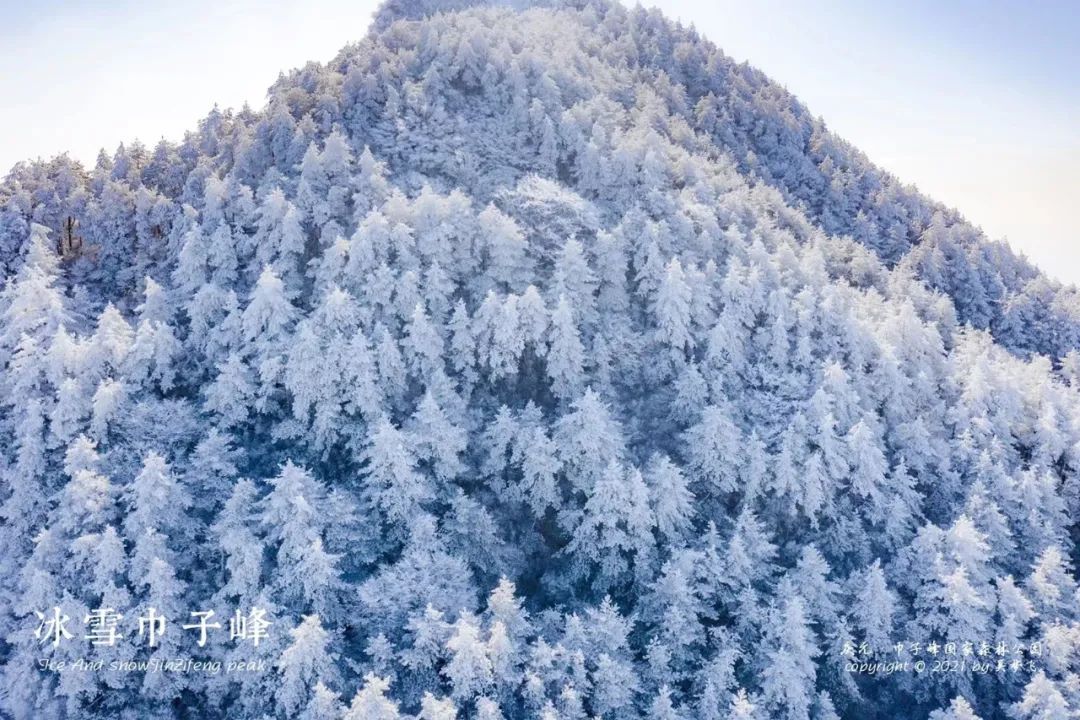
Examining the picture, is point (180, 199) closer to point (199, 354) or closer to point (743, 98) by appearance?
point (199, 354)

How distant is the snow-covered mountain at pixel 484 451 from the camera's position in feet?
115

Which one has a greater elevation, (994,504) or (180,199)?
(994,504)

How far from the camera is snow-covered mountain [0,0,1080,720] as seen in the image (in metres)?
35.0

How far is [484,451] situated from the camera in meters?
44.8

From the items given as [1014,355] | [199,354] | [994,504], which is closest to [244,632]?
[199,354]

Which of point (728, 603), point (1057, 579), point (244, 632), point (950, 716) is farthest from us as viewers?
point (1057, 579)

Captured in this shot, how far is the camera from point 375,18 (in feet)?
314

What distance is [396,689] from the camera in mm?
34125

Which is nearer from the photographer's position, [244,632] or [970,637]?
[244,632]

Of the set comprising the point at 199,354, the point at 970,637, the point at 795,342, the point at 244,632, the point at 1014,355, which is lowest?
the point at 244,632

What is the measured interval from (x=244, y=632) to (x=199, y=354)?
19.2m

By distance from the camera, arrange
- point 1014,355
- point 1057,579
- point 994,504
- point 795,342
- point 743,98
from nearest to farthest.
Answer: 1. point 1057,579
2. point 994,504
3. point 795,342
4. point 1014,355
5. point 743,98

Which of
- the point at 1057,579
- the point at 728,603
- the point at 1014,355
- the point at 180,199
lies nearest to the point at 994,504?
the point at 1057,579

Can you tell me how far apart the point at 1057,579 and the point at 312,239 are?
2018 inches
